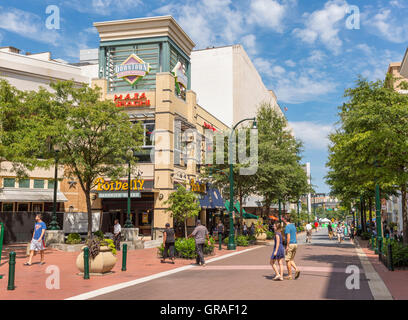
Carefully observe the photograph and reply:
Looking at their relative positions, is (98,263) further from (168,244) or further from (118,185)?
(118,185)

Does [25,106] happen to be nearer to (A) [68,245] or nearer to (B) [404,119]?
(A) [68,245]

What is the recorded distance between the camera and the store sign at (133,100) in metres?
34.0

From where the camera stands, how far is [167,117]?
33312 mm

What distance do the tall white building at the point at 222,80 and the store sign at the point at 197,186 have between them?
50.1ft

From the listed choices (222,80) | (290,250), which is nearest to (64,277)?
(290,250)

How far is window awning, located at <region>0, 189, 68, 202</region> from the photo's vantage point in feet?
96.1

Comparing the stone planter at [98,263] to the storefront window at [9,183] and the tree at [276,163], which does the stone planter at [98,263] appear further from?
the storefront window at [9,183]

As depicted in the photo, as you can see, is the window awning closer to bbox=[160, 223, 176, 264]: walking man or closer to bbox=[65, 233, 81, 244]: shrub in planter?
bbox=[65, 233, 81, 244]: shrub in planter

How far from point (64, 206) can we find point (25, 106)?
16.7 meters

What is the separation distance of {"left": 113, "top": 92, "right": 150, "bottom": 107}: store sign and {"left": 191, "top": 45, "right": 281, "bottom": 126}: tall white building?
66.0ft

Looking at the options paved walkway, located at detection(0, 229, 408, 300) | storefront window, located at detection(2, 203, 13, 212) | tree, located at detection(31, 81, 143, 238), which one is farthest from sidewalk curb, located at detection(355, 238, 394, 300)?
storefront window, located at detection(2, 203, 13, 212)

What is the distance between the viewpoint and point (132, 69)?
113 feet

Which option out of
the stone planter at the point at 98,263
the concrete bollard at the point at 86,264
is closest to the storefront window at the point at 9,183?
the stone planter at the point at 98,263

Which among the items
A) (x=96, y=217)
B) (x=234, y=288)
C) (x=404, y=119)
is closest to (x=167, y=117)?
(x=96, y=217)
